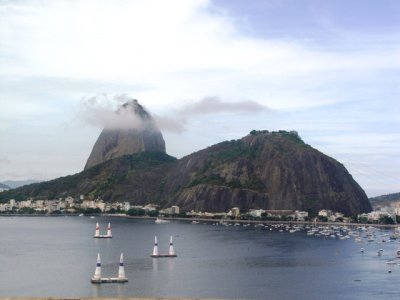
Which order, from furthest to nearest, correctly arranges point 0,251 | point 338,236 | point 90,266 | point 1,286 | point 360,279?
point 338,236 → point 0,251 → point 90,266 → point 360,279 → point 1,286

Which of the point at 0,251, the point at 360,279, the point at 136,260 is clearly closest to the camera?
the point at 360,279

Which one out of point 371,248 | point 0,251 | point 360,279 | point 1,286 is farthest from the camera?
point 371,248

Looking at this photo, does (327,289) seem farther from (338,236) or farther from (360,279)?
(338,236)

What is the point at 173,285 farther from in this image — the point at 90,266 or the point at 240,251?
the point at 240,251

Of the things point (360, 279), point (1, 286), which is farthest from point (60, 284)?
point (360, 279)

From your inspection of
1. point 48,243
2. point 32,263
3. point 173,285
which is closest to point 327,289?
point 173,285

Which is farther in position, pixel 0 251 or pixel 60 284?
pixel 0 251
